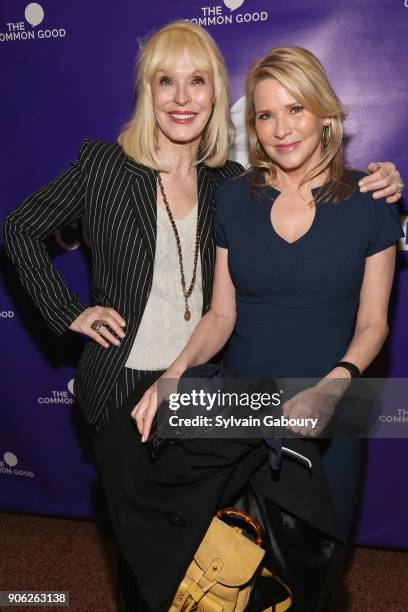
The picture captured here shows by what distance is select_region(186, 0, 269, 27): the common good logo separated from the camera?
7.89 feet

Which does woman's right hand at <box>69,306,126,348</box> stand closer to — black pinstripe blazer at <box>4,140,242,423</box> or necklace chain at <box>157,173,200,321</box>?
black pinstripe blazer at <box>4,140,242,423</box>

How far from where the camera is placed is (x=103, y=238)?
2.01 metres

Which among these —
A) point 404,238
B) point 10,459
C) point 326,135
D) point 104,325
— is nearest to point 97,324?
point 104,325

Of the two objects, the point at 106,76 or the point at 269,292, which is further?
the point at 106,76

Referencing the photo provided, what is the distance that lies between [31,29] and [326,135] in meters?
1.49

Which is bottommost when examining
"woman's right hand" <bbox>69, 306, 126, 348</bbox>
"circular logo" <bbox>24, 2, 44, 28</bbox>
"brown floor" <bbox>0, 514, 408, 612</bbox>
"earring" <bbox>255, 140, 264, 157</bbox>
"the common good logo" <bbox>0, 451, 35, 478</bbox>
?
"brown floor" <bbox>0, 514, 408, 612</bbox>

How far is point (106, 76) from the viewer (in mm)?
2584

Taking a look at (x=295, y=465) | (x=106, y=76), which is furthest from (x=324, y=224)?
(x=106, y=76)

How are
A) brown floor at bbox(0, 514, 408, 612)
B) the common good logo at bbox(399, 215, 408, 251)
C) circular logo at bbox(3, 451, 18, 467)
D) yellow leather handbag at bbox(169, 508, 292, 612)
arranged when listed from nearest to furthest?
yellow leather handbag at bbox(169, 508, 292, 612), the common good logo at bbox(399, 215, 408, 251), brown floor at bbox(0, 514, 408, 612), circular logo at bbox(3, 451, 18, 467)

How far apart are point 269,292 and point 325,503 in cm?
62

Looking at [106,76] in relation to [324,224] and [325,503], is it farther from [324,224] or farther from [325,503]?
[325,503]

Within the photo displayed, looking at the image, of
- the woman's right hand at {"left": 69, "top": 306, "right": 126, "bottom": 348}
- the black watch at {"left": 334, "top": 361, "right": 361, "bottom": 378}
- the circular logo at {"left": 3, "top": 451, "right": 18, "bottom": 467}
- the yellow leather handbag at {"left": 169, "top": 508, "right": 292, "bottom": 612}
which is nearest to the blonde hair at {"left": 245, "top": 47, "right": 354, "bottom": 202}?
the black watch at {"left": 334, "top": 361, "right": 361, "bottom": 378}

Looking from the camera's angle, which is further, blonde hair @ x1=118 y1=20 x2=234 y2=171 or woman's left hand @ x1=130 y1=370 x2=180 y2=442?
blonde hair @ x1=118 y1=20 x2=234 y2=171

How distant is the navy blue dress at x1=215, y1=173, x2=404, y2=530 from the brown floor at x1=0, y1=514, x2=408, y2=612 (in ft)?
3.21
